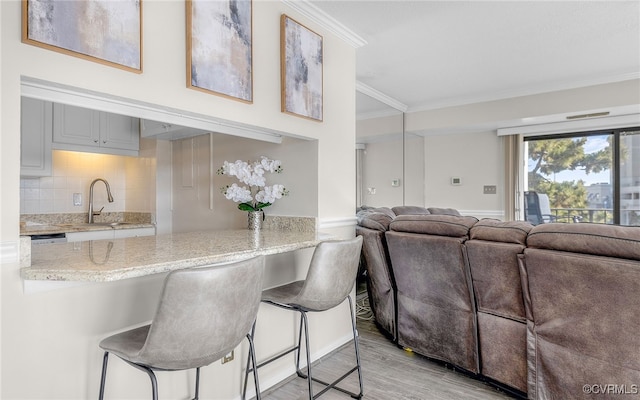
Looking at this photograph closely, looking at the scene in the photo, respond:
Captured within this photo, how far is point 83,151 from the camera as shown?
3377 millimetres

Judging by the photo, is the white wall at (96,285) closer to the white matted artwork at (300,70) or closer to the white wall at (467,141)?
the white matted artwork at (300,70)

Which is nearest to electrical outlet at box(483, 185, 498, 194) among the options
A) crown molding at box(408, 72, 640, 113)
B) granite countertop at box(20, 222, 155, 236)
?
crown molding at box(408, 72, 640, 113)

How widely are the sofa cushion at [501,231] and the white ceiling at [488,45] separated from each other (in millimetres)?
1593

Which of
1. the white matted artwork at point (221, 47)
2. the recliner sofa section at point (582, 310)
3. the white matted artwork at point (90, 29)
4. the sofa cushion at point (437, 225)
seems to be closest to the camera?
the white matted artwork at point (90, 29)

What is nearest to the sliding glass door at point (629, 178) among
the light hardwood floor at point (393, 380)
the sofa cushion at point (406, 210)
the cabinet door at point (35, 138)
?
the sofa cushion at point (406, 210)

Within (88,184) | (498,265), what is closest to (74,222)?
(88,184)

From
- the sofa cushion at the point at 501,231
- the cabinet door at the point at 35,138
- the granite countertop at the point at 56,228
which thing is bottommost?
the granite countertop at the point at 56,228

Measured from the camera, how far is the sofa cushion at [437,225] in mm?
2227

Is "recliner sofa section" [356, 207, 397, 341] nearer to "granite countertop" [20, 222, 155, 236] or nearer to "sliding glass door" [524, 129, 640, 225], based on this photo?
"granite countertop" [20, 222, 155, 236]

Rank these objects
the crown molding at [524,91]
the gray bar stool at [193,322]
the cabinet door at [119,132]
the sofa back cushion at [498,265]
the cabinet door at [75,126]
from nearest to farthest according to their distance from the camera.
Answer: the gray bar stool at [193,322] → the sofa back cushion at [498,265] → the cabinet door at [75,126] → the cabinet door at [119,132] → the crown molding at [524,91]

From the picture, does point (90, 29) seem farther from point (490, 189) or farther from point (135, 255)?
point (490, 189)

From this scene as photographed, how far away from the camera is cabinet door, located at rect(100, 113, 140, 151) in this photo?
3.55 m

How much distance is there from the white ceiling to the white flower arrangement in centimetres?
119

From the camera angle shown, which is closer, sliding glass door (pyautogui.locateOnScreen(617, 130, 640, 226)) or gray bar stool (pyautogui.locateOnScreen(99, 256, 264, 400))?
gray bar stool (pyautogui.locateOnScreen(99, 256, 264, 400))
